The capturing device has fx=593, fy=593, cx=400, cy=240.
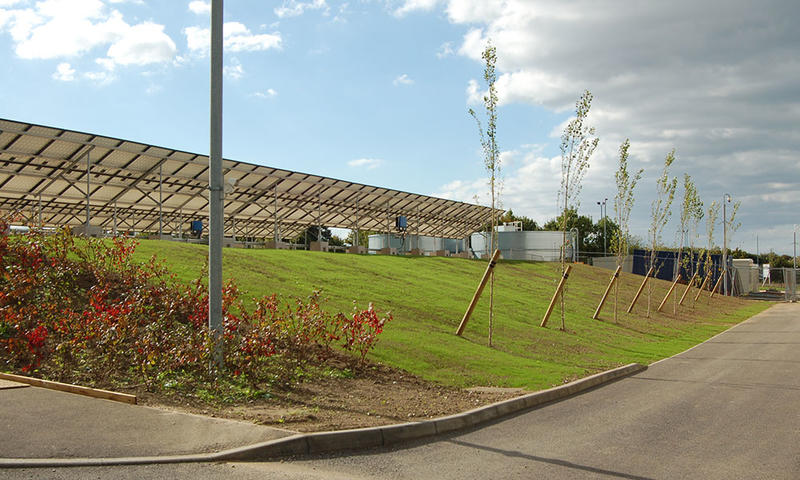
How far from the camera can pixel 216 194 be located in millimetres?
9648

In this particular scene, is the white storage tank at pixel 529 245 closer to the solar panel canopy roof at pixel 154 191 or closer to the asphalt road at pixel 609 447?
the solar panel canopy roof at pixel 154 191

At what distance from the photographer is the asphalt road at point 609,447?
5.93 meters

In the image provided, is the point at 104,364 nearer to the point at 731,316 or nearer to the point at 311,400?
the point at 311,400

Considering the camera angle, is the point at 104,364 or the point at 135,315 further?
the point at 135,315

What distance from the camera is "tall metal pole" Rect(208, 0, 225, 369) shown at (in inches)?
367

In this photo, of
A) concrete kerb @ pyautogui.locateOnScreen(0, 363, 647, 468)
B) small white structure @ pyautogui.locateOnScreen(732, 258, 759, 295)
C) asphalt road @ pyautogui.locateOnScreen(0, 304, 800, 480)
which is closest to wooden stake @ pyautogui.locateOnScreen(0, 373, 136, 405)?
concrete kerb @ pyautogui.locateOnScreen(0, 363, 647, 468)

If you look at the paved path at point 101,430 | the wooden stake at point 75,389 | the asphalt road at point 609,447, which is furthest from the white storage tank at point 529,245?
the paved path at point 101,430

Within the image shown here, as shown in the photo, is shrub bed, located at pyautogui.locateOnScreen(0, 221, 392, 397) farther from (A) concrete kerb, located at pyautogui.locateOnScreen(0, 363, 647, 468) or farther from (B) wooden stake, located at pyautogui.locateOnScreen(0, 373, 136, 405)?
(A) concrete kerb, located at pyautogui.locateOnScreen(0, 363, 647, 468)

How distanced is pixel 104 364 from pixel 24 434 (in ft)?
10.4

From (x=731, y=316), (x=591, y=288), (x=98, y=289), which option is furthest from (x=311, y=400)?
(x=731, y=316)

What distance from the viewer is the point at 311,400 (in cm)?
875

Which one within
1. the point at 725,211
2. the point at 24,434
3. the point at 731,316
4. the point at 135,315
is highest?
the point at 725,211

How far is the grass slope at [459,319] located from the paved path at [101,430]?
5088 millimetres

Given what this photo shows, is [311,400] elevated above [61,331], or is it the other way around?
[61,331]
